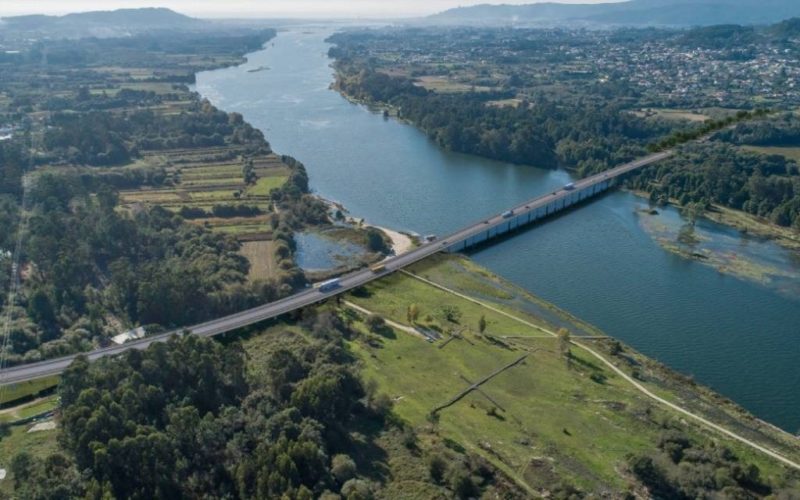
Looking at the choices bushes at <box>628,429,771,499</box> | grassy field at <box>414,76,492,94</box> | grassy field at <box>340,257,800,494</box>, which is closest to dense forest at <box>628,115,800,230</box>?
grassy field at <box>340,257,800,494</box>

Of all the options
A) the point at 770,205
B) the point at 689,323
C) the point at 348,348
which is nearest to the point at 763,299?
the point at 689,323

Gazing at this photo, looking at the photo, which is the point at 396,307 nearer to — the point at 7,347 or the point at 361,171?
the point at 7,347

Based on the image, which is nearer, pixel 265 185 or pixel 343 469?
pixel 343 469

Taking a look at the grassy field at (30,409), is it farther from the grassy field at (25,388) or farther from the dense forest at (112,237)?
the dense forest at (112,237)

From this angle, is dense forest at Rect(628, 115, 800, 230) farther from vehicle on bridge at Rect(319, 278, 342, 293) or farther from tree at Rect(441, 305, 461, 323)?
vehicle on bridge at Rect(319, 278, 342, 293)

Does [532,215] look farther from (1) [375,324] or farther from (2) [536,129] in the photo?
(1) [375,324]

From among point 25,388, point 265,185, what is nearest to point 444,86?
point 265,185
